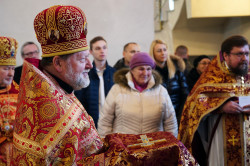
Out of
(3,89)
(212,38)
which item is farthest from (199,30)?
(3,89)

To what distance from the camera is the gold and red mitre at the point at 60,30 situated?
2609 mm

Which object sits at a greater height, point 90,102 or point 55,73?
point 55,73

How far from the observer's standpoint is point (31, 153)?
2275 mm

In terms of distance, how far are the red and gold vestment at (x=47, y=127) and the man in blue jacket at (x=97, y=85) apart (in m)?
3.05

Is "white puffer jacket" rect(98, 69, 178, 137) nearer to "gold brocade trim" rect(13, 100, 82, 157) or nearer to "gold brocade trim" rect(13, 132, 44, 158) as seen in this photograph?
"gold brocade trim" rect(13, 100, 82, 157)

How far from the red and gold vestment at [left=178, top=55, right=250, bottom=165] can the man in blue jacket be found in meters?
1.51

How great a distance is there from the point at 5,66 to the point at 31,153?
185cm

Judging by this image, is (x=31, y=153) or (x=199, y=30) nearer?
(x=31, y=153)

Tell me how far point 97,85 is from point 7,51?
194cm

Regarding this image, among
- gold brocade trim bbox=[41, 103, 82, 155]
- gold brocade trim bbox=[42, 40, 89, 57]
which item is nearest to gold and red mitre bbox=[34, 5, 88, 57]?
gold brocade trim bbox=[42, 40, 89, 57]

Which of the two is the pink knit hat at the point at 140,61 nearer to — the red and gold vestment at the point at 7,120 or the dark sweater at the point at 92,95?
the dark sweater at the point at 92,95

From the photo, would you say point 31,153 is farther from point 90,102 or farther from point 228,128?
point 90,102

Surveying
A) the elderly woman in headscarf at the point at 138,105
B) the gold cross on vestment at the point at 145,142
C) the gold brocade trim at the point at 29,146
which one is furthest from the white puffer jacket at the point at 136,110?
the gold brocade trim at the point at 29,146

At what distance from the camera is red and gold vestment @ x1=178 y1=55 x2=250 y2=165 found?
451cm
